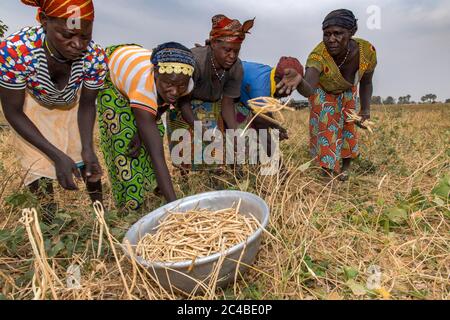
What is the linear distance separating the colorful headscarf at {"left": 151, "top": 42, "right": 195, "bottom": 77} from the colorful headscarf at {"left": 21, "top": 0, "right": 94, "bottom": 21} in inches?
16.7

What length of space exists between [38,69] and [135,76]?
1.62 ft

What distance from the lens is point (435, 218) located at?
2.37 metres

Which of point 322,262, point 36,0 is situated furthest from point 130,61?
point 322,262

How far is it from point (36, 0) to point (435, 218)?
238 cm

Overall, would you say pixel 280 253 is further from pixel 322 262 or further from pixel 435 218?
pixel 435 218

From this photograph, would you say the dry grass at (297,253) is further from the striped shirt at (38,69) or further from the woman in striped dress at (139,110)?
the striped shirt at (38,69)

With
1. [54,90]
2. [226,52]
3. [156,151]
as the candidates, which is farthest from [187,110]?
[54,90]

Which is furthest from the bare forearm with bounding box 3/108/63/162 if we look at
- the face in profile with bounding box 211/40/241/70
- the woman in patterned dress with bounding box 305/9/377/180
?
the woman in patterned dress with bounding box 305/9/377/180

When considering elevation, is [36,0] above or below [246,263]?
above

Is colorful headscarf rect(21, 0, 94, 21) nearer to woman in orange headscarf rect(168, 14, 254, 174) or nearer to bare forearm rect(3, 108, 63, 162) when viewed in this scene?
bare forearm rect(3, 108, 63, 162)

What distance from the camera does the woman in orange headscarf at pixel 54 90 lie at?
183 centimetres

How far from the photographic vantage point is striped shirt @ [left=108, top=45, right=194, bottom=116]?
2158 millimetres

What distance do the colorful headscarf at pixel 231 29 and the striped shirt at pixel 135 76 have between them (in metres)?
0.39
